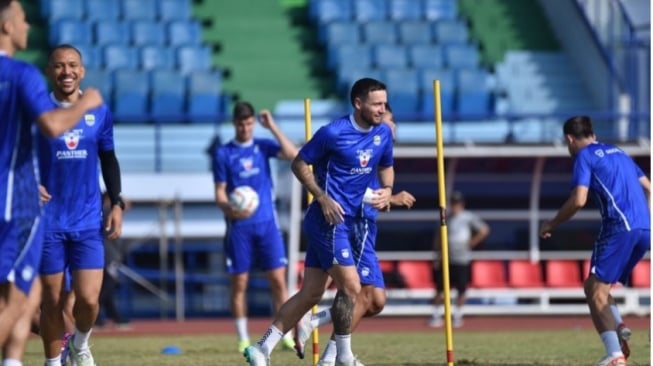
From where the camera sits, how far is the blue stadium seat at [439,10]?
34594 mm

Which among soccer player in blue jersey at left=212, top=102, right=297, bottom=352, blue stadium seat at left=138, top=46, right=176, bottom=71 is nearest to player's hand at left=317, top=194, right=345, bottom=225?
soccer player in blue jersey at left=212, top=102, right=297, bottom=352

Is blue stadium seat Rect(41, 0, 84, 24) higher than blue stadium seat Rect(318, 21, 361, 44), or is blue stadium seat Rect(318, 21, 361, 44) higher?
blue stadium seat Rect(41, 0, 84, 24)

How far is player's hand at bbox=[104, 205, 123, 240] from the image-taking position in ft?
38.1

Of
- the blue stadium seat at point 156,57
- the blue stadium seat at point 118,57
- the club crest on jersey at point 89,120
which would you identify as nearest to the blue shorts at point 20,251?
the club crest on jersey at point 89,120

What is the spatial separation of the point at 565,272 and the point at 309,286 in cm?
1494

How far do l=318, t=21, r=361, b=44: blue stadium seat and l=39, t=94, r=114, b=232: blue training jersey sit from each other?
21.6m

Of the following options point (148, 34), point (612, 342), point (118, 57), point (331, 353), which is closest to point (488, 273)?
point (118, 57)

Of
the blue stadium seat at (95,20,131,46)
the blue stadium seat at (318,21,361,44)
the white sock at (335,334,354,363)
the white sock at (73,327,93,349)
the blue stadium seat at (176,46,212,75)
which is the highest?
the blue stadium seat at (95,20,131,46)

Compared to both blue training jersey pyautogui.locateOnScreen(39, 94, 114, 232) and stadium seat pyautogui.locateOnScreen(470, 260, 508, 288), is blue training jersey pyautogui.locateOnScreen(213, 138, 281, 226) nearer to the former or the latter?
blue training jersey pyautogui.locateOnScreen(39, 94, 114, 232)

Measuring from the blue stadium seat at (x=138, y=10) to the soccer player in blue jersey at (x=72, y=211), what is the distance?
879 inches

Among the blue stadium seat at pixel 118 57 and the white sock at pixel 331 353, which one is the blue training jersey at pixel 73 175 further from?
the blue stadium seat at pixel 118 57

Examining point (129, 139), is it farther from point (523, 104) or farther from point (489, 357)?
point (489, 357)

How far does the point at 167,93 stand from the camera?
1205 inches

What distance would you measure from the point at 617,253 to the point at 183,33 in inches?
829
